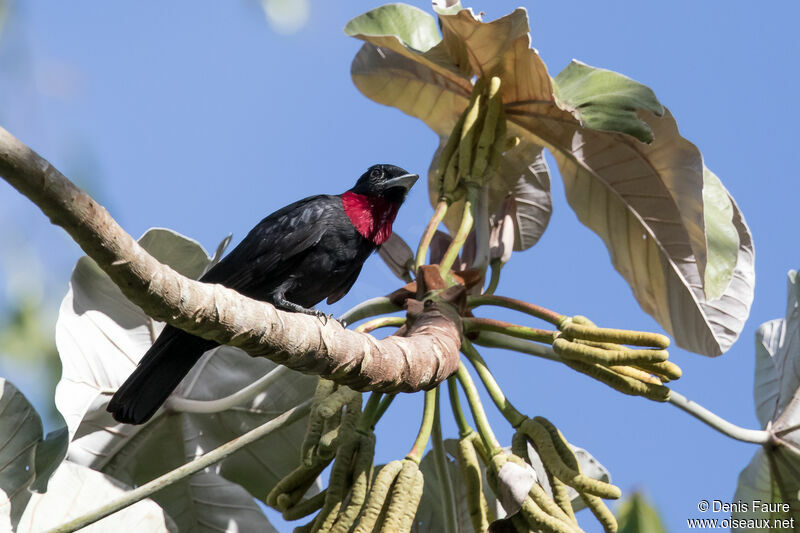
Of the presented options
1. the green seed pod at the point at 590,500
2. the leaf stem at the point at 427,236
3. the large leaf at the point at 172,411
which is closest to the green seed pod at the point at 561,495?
the green seed pod at the point at 590,500

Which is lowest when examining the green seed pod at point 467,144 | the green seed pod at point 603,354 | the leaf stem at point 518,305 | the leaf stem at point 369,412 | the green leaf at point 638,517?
the green leaf at point 638,517

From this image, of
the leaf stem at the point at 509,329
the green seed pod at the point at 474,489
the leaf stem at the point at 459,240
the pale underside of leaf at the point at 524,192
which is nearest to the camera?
the green seed pod at the point at 474,489

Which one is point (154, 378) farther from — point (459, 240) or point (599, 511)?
point (599, 511)

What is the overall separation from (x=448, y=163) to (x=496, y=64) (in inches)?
16.7

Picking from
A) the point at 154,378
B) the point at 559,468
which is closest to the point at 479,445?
the point at 559,468

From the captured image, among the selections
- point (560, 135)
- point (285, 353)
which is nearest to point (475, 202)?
point (560, 135)

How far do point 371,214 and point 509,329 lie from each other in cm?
105

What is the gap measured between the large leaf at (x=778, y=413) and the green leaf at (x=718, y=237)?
0.94ft

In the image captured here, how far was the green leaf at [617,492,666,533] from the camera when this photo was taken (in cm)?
62

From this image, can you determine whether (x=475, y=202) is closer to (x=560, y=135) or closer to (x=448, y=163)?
(x=448, y=163)

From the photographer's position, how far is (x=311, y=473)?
241 cm

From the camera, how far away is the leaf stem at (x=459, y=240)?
3.01 meters

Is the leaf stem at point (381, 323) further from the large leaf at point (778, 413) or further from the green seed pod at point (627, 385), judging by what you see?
the large leaf at point (778, 413)

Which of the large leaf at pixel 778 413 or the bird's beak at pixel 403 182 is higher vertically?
the bird's beak at pixel 403 182
